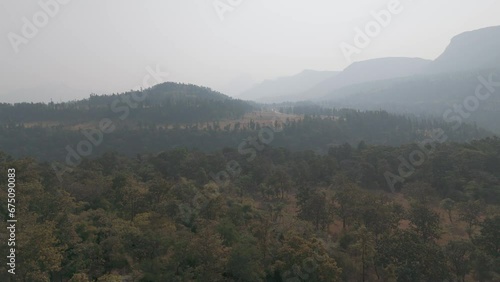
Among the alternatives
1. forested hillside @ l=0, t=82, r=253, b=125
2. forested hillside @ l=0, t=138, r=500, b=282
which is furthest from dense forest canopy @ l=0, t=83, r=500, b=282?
forested hillside @ l=0, t=82, r=253, b=125

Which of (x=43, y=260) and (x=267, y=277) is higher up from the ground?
(x=43, y=260)

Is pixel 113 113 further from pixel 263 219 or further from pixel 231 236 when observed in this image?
pixel 231 236

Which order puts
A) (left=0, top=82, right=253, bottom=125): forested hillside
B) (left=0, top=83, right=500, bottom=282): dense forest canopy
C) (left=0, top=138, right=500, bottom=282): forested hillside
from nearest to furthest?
(left=0, top=138, right=500, bottom=282): forested hillside
(left=0, top=83, right=500, bottom=282): dense forest canopy
(left=0, top=82, right=253, bottom=125): forested hillside

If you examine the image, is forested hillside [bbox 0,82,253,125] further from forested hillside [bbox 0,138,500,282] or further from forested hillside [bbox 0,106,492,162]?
forested hillside [bbox 0,138,500,282]

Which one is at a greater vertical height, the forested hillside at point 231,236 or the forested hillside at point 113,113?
the forested hillside at point 113,113

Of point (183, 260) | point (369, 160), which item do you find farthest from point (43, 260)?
point (369, 160)

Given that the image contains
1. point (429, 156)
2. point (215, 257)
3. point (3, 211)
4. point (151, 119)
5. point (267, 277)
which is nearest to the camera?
point (215, 257)

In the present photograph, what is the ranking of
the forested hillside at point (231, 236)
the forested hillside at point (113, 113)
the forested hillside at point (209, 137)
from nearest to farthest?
1. the forested hillside at point (231, 236)
2. the forested hillside at point (209, 137)
3. the forested hillside at point (113, 113)

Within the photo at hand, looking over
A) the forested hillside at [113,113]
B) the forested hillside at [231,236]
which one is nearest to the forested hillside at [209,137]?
the forested hillside at [113,113]

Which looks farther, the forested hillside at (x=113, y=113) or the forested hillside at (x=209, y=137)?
the forested hillside at (x=113, y=113)

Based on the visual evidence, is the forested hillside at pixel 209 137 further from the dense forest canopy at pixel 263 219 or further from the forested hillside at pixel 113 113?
the dense forest canopy at pixel 263 219

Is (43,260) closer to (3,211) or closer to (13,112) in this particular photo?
(3,211)
